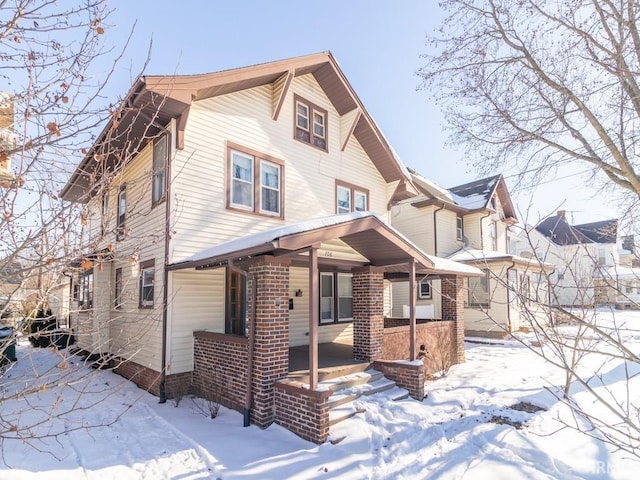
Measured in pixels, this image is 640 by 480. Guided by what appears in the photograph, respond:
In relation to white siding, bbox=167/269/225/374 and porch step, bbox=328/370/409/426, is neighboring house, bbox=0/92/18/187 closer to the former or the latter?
porch step, bbox=328/370/409/426

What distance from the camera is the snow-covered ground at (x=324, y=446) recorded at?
16.6ft

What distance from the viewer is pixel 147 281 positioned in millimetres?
9508

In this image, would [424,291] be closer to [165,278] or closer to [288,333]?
[288,333]

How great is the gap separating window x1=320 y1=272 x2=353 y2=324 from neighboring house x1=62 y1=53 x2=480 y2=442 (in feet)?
0.16

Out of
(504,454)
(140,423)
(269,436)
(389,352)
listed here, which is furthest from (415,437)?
(140,423)

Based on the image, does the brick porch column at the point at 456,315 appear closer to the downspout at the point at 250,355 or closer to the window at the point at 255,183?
the window at the point at 255,183

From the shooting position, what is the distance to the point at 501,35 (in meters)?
7.85

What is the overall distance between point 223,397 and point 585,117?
8.86 metres

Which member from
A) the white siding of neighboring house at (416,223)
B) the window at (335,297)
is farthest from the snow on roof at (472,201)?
the window at (335,297)

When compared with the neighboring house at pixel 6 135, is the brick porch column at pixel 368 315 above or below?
below

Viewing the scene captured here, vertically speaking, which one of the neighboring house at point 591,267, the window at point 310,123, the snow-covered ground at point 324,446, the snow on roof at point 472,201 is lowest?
the snow-covered ground at point 324,446

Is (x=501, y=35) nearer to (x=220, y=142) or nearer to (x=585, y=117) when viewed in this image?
(x=585, y=117)

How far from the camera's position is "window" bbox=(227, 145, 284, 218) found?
32.0ft

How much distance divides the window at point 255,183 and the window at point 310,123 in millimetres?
1496
